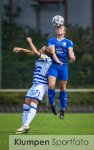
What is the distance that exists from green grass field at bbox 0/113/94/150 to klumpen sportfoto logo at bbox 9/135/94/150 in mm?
1143

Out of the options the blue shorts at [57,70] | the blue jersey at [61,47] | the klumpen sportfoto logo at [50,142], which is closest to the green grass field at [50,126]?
the blue shorts at [57,70]

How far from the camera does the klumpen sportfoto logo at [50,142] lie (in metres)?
9.95

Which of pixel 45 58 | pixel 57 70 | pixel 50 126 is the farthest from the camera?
pixel 50 126

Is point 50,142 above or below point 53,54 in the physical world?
below

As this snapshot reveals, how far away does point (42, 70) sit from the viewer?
13.1 m

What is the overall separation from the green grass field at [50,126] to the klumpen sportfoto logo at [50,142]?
1143 mm

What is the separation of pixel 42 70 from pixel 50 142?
3097 mm

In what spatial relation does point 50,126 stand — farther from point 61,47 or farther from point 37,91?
point 37,91

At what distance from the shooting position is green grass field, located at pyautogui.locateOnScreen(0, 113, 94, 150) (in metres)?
13.2

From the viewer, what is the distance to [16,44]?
2342 cm

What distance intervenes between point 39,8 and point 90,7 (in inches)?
64.7

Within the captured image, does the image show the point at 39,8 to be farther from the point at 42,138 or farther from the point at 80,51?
the point at 42,138

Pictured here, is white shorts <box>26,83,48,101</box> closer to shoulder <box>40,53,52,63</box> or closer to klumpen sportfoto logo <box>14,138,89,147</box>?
Result: shoulder <box>40,53,52,63</box>

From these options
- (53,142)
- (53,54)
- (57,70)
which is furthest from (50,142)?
(57,70)
